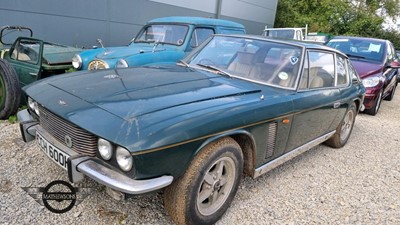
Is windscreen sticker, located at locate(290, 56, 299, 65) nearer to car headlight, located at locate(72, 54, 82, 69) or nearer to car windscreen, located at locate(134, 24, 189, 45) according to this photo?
car windscreen, located at locate(134, 24, 189, 45)

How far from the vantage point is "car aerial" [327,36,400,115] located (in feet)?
20.4

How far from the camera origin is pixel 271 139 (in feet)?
8.70

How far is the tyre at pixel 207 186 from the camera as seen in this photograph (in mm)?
2055

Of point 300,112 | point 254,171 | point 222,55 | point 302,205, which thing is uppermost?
point 222,55

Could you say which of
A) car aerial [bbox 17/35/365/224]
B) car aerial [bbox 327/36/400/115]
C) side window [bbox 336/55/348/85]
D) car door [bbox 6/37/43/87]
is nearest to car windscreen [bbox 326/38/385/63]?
car aerial [bbox 327/36/400/115]

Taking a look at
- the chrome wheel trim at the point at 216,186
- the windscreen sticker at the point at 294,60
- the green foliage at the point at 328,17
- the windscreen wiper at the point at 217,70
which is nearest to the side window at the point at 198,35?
the windscreen wiper at the point at 217,70

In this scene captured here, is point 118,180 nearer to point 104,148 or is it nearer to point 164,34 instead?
point 104,148

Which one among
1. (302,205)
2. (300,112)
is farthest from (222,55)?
(302,205)

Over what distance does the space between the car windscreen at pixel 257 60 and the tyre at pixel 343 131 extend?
5.43 ft

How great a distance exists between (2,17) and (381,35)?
89.3 feet

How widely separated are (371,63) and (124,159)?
657cm

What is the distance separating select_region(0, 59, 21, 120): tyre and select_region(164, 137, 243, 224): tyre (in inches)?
120

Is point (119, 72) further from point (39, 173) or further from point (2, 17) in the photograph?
point (2, 17)

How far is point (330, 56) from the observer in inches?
146
